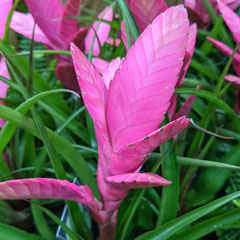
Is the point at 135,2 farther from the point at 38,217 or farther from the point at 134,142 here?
the point at 38,217

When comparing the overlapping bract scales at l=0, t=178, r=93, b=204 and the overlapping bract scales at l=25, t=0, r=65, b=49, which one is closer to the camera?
the overlapping bract scales at l=0, t=178, r=93, b=204

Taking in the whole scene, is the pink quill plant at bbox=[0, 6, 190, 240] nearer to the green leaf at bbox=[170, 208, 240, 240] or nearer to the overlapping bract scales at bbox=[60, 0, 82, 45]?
the green leaf at bbox=[170, 208, 240, 240]

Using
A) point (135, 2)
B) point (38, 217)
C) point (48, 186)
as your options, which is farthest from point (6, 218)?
point (135, 2)

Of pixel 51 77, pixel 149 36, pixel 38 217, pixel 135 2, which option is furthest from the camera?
pixel 51 77

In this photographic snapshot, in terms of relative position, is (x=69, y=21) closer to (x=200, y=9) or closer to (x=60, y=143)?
(x=60, y=143)

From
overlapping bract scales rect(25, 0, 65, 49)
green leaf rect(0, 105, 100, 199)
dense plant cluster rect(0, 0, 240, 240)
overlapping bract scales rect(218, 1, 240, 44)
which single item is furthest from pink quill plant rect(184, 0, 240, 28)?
green leaf rect(0, 105, 100, 199)

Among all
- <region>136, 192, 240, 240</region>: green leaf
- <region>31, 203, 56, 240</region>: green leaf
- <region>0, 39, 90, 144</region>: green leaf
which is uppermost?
<region>0, 39, 90, 144</region>: green leaf

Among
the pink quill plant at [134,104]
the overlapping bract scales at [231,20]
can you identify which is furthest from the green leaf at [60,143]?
the overlapping bract scales at [231,20]

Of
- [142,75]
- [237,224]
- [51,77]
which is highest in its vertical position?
[142,75]
